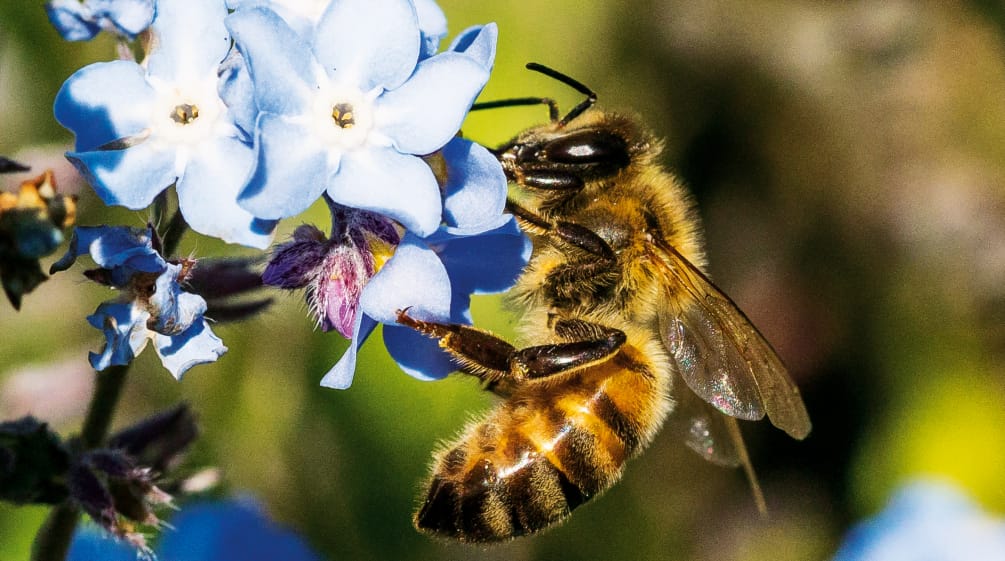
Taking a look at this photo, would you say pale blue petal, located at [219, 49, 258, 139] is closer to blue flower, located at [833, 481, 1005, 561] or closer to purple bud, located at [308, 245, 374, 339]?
purple bud, located at [308, 245, 374, 339]

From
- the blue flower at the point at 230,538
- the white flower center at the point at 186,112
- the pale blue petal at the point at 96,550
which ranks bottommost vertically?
the blue flower at the point at 230,538

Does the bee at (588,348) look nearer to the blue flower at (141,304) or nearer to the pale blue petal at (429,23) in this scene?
the pale blue petal at (429,23)

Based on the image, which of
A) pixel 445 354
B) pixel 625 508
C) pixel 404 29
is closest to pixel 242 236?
pixel 404 29

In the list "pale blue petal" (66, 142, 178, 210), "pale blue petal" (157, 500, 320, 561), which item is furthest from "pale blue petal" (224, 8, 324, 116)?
"pale blue petal" (157, 500, 320, 561)

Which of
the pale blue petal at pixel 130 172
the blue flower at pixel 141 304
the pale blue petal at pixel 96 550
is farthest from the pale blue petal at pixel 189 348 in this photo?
the pale blue petal at pixel 96 550

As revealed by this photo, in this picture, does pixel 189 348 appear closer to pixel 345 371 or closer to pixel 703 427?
pixel 345 371

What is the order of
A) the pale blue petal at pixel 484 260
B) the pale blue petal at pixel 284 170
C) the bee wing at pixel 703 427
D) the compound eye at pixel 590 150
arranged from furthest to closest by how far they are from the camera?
the bee wing at pixel 703 427 < the compound eye at pixel 590 150 < the pale blue petal at pixel 484 260 < the pale blue petal at pixel 284 170
